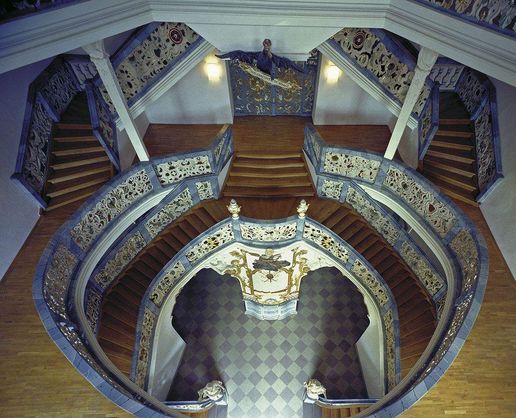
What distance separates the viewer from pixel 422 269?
718cm

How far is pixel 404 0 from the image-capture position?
14.0 feet

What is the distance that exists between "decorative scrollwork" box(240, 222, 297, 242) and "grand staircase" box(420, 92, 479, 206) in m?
2.81

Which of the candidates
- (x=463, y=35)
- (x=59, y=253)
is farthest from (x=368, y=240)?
(x=59, y=253)

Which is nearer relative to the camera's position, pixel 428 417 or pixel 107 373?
pixel 428 417

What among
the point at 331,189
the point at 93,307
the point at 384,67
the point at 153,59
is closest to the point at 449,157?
the point at 384,67

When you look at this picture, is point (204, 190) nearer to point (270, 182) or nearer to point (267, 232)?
point (270, 182)

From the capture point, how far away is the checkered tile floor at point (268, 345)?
9.21 metres

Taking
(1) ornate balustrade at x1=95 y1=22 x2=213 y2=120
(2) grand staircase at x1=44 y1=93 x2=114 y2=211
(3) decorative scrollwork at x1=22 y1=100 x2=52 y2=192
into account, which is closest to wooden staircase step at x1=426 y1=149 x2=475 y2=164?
(1) ornate balustrade at x1=95 y1=22 x2=213 y2=120

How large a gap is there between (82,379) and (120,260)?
10.7 ft

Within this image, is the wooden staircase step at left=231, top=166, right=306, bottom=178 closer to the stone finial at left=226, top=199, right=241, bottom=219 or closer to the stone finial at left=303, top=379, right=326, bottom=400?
the stone finial at left=226, top=199, right=241, bottom=219

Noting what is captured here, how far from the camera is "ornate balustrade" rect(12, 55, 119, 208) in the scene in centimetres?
609

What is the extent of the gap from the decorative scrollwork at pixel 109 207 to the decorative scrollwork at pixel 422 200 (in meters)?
4.65

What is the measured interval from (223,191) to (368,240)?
3314 millimetres

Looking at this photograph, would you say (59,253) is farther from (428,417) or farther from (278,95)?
(278,95)
